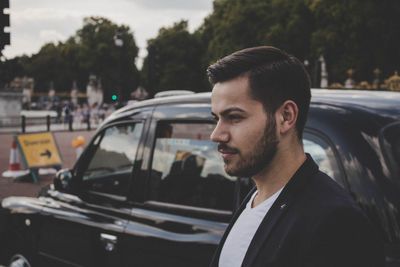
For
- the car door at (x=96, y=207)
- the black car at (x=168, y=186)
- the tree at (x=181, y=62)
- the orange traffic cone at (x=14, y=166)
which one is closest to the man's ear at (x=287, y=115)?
the black car at (x=168, y=186)

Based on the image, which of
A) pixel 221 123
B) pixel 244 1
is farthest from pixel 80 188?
pixel 244 1

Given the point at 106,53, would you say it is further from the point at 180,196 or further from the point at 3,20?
the point at 180,196

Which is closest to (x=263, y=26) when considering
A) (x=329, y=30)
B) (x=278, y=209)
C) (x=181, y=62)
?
(x=329, y=30)

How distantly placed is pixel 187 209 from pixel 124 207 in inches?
20.5

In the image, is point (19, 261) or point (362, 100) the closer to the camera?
point (362, 100)

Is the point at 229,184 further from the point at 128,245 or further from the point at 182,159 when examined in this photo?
the point at 128,245

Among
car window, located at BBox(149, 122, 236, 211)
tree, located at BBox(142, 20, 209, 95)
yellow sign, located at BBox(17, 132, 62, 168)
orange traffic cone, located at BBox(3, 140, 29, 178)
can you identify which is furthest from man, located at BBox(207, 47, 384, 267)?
tree, located at BBox(142, 20, 209, 95)

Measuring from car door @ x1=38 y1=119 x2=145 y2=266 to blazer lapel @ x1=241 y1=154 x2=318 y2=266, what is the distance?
166 cm

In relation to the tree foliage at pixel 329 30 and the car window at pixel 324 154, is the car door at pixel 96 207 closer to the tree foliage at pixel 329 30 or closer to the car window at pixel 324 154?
the car window at pixel 324 154

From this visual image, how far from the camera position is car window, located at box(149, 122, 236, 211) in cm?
238

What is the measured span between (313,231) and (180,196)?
5.17ft

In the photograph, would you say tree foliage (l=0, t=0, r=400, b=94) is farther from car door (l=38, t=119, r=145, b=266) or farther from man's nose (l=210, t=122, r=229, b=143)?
man's nose (l=210, t=122, r=229, b=143)

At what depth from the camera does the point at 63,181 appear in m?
3.16

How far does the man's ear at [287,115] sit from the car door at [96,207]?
5.35ft
